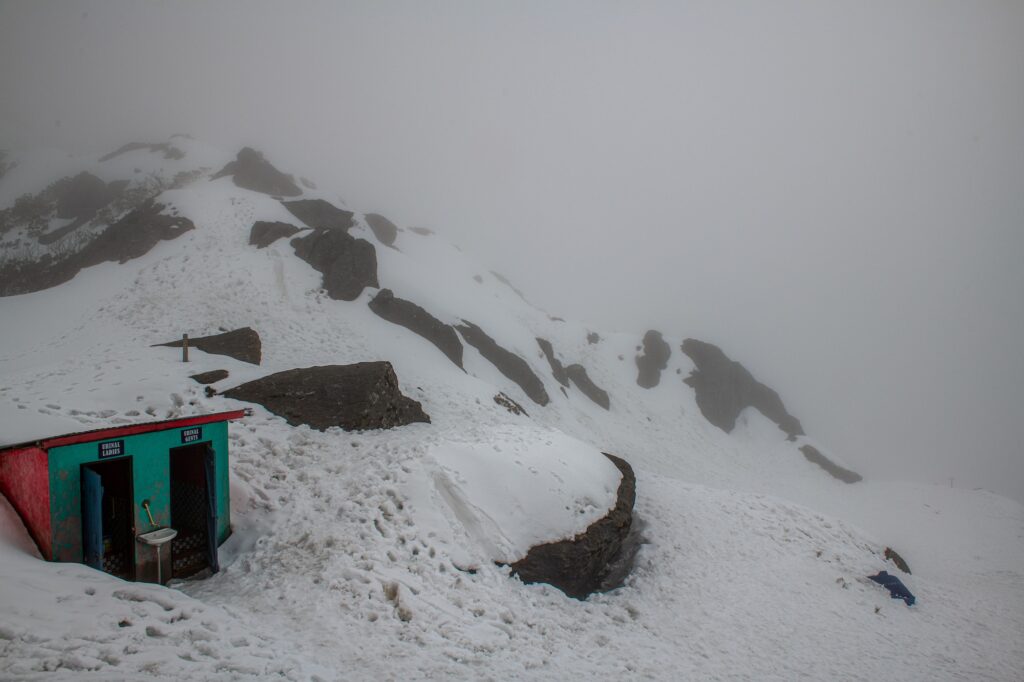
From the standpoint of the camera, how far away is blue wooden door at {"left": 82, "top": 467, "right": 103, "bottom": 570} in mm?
6965

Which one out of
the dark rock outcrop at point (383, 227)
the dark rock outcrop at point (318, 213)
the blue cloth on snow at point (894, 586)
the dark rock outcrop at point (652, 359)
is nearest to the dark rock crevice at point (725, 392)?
the dark rock outcrop at point (652, 359)

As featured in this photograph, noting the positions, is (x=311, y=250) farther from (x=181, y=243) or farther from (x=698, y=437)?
(x=698, y=437)

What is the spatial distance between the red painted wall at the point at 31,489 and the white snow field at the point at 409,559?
0.24 m

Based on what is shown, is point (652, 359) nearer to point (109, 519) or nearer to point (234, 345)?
point (234, 345)

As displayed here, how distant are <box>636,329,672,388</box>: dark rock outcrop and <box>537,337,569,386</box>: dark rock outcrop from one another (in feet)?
25.8

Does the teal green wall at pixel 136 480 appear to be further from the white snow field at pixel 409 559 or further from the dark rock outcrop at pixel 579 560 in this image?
the dark rock outcrop at pixel 579 560

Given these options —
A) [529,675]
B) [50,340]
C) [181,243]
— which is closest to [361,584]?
[529,675]

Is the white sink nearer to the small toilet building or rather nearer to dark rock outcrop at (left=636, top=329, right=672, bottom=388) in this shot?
the small toilet building

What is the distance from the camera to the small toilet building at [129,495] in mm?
6875

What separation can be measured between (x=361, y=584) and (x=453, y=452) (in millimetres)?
4320

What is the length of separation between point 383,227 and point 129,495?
1585 inches

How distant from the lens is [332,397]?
13586 millimetres

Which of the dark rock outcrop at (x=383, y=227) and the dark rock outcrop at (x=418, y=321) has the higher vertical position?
the dark rock outcrop at (x=383, y=227)

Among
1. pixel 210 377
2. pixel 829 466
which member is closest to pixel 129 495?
pixel 210 377
